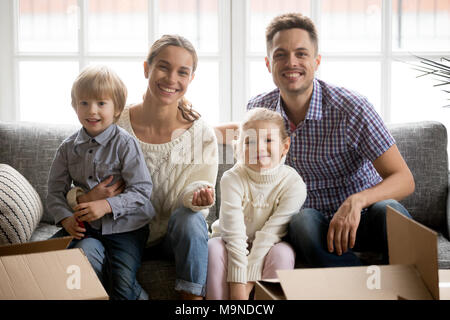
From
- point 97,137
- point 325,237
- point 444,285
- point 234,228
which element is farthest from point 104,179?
point 444,285

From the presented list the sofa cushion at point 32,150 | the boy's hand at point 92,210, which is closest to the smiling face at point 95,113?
the boy's hand at point 92,210

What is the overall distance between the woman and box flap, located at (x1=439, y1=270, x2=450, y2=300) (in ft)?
2.53

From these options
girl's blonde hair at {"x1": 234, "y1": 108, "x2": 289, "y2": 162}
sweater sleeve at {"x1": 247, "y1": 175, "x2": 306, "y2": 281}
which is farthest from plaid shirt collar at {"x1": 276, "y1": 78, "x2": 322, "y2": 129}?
sweater sleeve at {"x1": 247, "y1": 175, "x2": 306, "y2": 281}

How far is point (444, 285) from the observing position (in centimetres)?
117

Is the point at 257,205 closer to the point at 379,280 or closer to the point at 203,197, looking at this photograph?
the point at 203,197

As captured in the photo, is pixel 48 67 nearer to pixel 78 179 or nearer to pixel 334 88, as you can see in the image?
pixel 78 179

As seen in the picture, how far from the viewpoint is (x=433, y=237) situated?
3.21ft

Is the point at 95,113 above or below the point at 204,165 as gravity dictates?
above

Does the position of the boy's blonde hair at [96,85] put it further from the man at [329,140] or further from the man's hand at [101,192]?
the man at [329,140]

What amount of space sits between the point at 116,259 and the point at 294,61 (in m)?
0.95

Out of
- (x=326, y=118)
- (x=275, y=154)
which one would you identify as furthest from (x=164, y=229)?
(x=326, y=118)

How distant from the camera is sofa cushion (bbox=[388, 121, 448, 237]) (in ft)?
7.00

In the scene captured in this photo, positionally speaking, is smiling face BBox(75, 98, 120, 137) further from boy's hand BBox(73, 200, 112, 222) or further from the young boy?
boy's hand BBox(73, 200, 112, 222)

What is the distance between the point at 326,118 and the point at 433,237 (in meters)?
0.94
